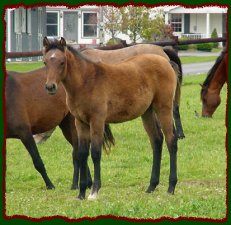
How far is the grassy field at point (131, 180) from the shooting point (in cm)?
667

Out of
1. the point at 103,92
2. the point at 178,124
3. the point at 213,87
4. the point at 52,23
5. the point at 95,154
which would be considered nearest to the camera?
the point at 103,92

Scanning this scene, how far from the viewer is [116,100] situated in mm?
7707

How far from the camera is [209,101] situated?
15875mm

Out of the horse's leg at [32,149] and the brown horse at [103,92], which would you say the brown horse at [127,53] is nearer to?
the horse's leg at [32,149]

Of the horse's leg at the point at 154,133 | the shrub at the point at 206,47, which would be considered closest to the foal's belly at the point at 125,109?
the horse's leg at the point at 154,133

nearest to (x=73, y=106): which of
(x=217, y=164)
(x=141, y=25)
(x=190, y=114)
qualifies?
(x=217, y=164)

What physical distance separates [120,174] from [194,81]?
1707 centimetres

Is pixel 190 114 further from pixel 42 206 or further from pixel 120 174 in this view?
pixel 42 206

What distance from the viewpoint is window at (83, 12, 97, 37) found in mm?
9642

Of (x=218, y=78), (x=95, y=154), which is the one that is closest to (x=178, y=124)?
(x=218, y=78)

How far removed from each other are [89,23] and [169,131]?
2.44 m

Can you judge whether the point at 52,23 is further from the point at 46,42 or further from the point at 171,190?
the point at 171,190

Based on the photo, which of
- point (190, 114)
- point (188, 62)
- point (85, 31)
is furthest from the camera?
point (188, 62)

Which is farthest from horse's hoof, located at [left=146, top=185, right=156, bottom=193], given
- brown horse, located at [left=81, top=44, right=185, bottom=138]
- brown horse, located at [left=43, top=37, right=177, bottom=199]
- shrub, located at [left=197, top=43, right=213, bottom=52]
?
shrub, located at [left=197, top=43, right=213, bottom=52]
